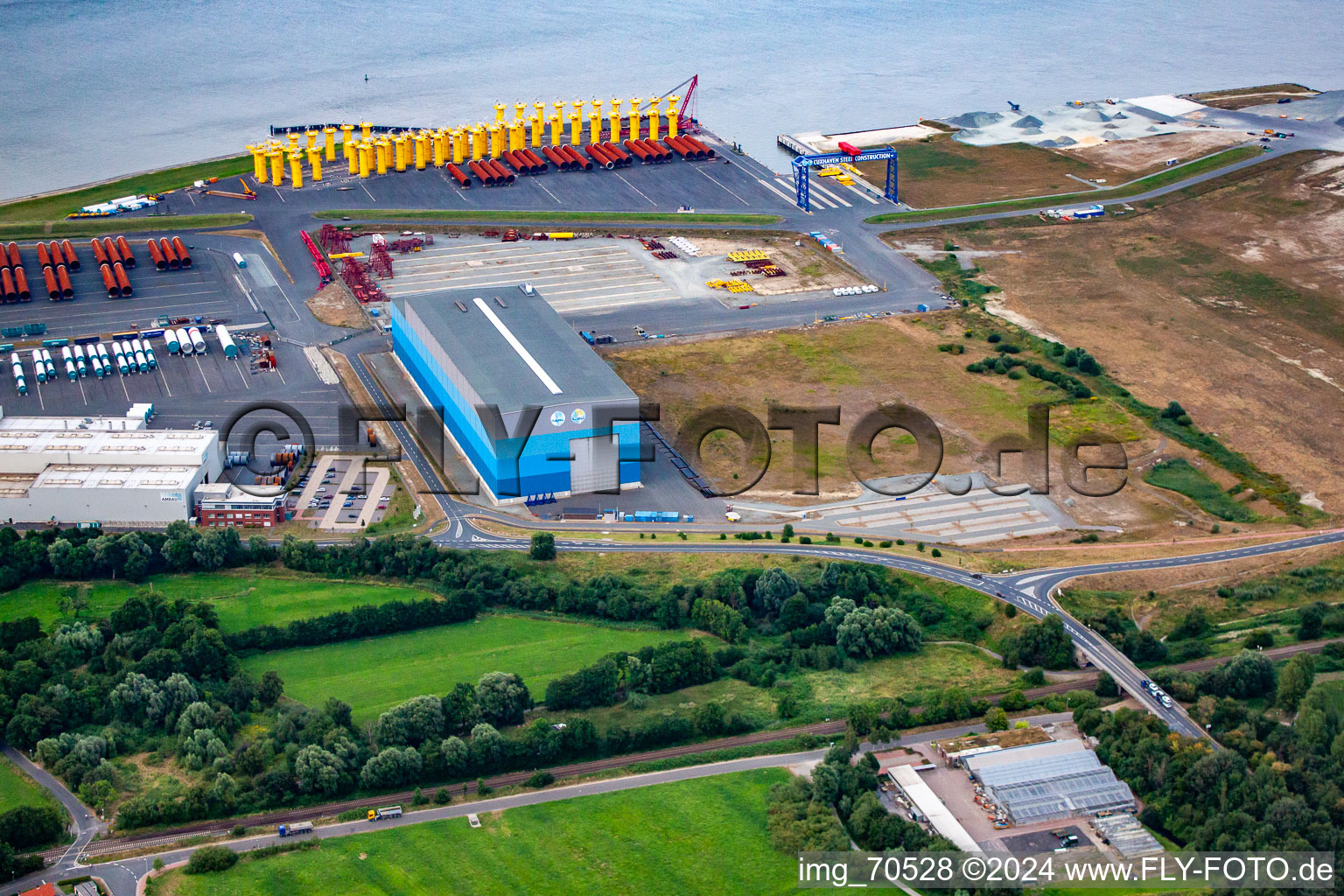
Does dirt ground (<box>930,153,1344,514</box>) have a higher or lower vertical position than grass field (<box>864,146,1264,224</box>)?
lower

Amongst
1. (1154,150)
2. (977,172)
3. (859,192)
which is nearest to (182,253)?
(859,192)

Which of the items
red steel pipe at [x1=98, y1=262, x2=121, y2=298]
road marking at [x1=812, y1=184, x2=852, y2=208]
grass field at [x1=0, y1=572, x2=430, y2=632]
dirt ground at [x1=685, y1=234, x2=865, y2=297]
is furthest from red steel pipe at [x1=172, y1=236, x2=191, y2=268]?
road marking at [x1=812, y1=184, x2=852, y2=208]

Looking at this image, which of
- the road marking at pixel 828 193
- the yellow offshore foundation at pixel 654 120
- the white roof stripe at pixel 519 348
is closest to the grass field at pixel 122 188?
the yellow offshore foundation at pixel 654 120

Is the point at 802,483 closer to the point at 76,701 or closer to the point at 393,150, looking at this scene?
the point at 76,701

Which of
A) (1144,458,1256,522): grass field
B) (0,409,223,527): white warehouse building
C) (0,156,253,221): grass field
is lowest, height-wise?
(1144,458,1256,522): grass field

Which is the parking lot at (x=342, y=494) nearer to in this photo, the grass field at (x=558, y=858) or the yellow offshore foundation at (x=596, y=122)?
the grass field at (x=558, y=858)

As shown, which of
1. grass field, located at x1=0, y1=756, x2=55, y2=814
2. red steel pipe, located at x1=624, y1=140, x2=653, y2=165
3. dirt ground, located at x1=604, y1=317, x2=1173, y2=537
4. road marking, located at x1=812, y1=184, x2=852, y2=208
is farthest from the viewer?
red steel pipe, located at x1=624, y1=140, x2=653, y2=165

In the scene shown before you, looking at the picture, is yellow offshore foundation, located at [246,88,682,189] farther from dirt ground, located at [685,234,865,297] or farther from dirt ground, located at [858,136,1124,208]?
dirt ground, located at [685,234,865,297]

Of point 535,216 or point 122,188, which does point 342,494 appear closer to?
point 535,216
